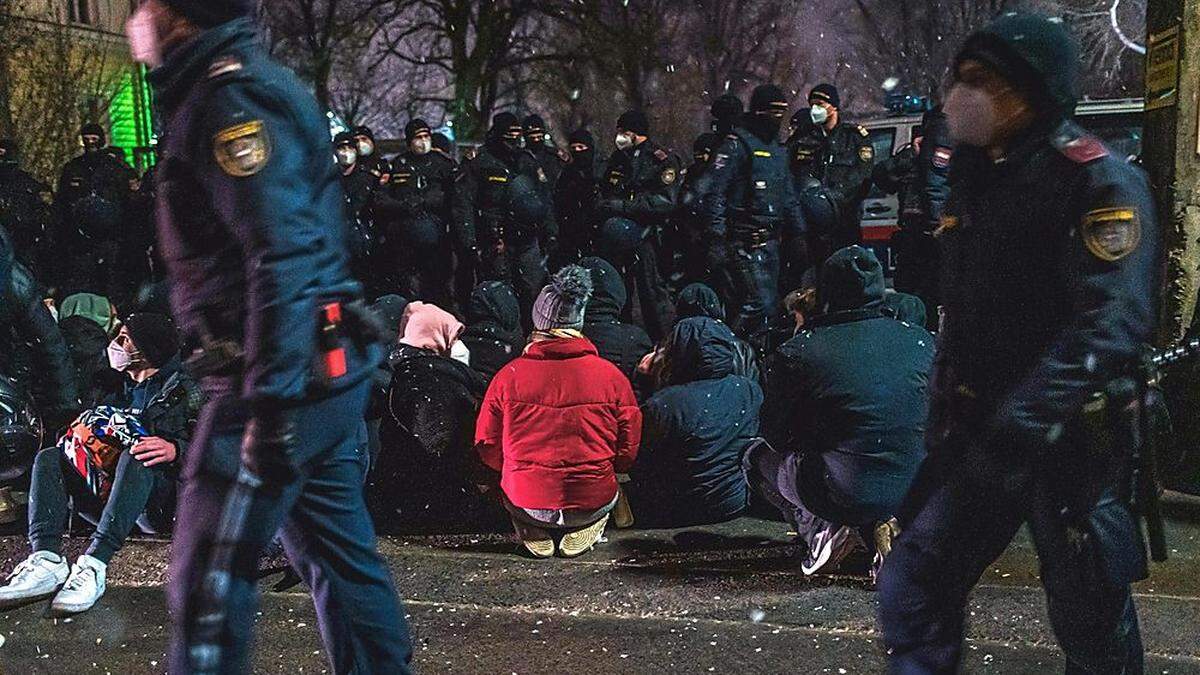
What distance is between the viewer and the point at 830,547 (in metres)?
4.57

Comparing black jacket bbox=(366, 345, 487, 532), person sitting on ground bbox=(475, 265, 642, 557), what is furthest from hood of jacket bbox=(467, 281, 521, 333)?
person sitting on ground bbox=(475, 265, 642, 557)

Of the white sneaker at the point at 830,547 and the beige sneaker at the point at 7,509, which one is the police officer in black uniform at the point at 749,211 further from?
the beige sneaker at the point at 7,509

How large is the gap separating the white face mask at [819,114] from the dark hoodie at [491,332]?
4.20 meters

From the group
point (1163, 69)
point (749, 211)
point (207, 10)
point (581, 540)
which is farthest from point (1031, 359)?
point (749, 211)

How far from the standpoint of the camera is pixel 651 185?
9258 mm

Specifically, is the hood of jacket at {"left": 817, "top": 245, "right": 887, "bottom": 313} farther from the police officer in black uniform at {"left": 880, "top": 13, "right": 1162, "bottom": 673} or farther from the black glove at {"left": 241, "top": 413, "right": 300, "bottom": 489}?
the black glove at {"left": 241, "top": 413, "right": 300, "bottom": 489}

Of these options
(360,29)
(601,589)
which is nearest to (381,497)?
(601,589)

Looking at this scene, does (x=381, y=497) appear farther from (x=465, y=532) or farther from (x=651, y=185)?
(x=651, y=185)

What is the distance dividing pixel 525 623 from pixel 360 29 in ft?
83.5

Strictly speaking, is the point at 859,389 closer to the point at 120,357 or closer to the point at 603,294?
the point at 603,294

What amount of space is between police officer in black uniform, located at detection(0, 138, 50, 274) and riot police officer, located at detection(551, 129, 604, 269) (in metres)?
4.43

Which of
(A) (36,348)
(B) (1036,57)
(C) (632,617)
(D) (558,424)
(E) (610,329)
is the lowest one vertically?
(C) (632,617)

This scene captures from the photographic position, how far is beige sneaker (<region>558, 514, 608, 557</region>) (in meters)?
5.05

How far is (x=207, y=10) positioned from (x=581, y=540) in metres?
3.05
